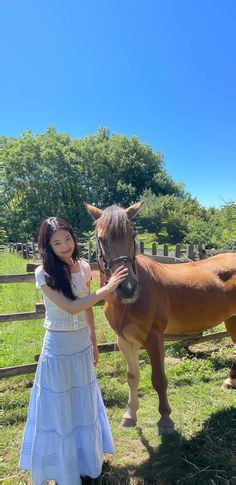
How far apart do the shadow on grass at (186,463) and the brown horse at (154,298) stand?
224 millimetres

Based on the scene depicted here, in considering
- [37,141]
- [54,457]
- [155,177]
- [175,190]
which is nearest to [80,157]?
[37,141]

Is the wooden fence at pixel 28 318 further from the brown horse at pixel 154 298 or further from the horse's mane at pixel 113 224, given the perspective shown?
the horse's mane at pixel 113 224

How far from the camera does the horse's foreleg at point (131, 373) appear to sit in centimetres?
343

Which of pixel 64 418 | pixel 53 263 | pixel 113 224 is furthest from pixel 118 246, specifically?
pixel 64 418

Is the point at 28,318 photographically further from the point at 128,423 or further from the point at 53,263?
the point at 53,263


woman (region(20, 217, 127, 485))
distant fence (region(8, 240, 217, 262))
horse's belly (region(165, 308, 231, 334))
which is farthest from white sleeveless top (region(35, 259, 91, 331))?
horse's belly (region(165, 308, 231, 334))

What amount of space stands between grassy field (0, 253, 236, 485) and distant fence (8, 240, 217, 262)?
1.82 m

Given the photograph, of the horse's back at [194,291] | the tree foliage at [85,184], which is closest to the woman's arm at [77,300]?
the horse's back at [194,291]

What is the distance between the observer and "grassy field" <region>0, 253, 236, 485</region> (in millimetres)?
2787

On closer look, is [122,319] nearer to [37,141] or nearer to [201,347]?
[201,347]

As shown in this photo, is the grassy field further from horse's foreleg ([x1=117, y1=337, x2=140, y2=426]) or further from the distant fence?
the distant fence

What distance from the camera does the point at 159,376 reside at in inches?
127

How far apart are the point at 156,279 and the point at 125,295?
1.11 metres

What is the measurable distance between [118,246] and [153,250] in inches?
280
